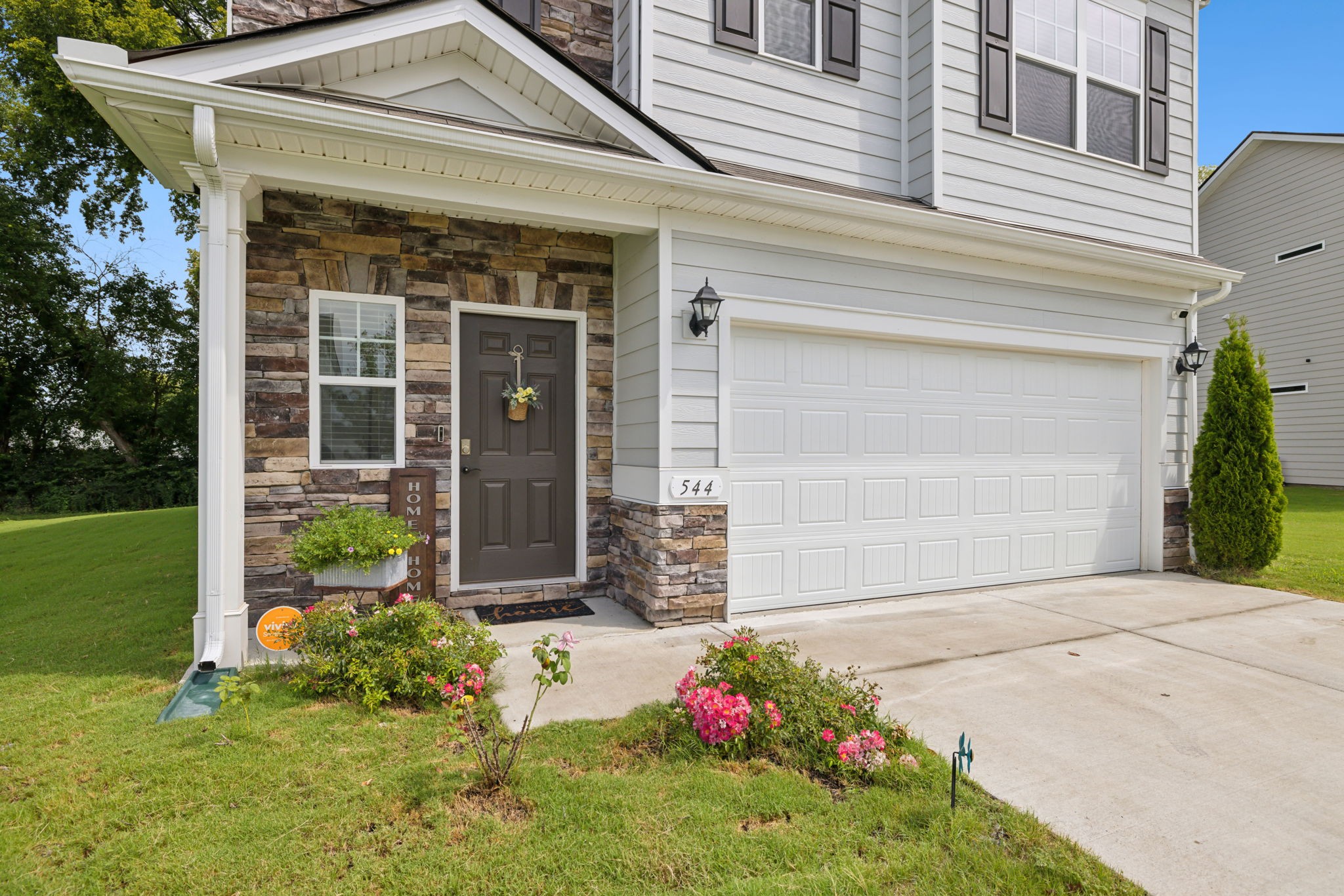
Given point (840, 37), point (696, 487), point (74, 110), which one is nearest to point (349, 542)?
point (696, 487)

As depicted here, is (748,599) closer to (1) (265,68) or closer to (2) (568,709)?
(2) (568,709)

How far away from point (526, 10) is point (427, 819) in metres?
5.24

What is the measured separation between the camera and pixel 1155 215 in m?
6.66

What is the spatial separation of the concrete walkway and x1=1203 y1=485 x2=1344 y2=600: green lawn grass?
493 mm

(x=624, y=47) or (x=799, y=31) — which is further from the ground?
(x=799, y=31)

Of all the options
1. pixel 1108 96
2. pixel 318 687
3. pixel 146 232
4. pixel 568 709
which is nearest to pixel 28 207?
pixel 146 232

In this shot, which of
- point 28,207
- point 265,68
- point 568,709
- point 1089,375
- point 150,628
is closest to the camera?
point 568,709

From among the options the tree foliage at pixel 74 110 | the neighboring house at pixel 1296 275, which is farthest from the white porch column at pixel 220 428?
the neighboring house at pixel 1296 275

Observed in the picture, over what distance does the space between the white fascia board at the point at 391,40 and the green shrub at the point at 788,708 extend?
302cm

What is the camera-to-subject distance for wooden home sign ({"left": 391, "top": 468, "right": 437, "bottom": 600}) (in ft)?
14.8

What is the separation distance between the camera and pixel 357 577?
12.6ft

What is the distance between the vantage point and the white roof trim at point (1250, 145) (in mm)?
11805

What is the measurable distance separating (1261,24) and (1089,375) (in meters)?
13.1

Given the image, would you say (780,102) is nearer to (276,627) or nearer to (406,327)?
(406,327)
